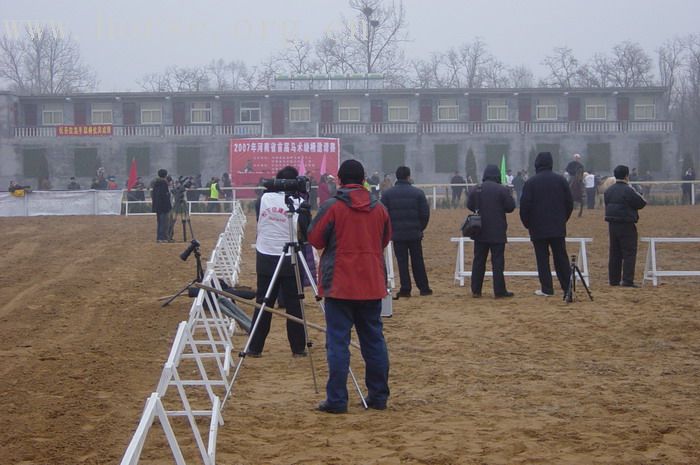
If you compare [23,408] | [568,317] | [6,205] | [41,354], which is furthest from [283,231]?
[6,205]

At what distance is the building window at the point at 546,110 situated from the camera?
197 ft

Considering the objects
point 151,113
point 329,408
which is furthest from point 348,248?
point 151,113

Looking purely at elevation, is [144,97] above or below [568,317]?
above

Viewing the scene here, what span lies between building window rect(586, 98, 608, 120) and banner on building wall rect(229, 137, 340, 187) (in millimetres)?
17798

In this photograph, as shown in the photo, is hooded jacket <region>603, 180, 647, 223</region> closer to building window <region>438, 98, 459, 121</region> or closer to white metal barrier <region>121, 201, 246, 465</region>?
white metal barrier <region>121, 201, 246, 465</region>

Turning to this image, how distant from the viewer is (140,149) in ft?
192

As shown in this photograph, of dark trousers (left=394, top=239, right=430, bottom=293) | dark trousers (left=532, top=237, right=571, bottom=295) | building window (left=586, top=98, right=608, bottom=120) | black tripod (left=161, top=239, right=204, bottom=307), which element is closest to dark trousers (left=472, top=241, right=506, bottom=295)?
dark trousers (left=532, top=237, right=571, bottom=295)

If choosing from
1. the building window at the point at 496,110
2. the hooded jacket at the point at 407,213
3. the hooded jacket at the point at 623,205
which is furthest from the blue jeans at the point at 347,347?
the building window at the point at 496,110

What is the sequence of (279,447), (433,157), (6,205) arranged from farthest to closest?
1. (433,157)
2. (6,205)
3. (279,447)

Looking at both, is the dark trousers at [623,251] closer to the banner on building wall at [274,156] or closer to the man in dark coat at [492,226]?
the man in dark coat at [492,226]

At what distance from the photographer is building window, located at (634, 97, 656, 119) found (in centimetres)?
6022

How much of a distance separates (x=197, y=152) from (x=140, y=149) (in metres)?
3.15

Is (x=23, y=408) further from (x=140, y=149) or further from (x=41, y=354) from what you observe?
(x=140, y=149)

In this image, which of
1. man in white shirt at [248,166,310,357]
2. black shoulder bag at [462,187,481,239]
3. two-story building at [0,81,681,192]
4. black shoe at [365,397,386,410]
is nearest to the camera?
black shoe at [365,397,386,410]
